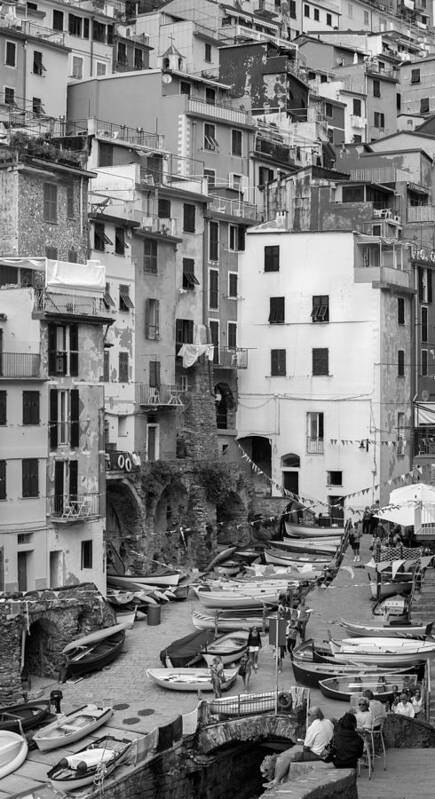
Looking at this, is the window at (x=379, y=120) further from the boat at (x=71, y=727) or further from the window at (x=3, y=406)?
the boat at (x=71, y=727)

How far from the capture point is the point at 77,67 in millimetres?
93562

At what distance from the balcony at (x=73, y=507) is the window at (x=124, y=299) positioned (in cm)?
1449

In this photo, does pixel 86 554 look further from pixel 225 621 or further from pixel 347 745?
pixel 347 745

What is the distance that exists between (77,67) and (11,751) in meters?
61.1

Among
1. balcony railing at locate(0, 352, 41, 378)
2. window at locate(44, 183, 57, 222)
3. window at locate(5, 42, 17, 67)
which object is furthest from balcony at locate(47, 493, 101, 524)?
window at locate(5, 42, 17, 67)

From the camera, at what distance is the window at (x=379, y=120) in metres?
113

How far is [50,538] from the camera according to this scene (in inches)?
2223

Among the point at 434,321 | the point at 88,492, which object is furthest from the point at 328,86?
the point at 88,492

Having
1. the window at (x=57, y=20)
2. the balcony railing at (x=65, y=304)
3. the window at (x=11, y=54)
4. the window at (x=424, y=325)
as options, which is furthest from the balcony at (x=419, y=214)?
the balcony railing at (x=65, y=304)

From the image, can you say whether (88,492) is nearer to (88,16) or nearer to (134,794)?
(134,794)

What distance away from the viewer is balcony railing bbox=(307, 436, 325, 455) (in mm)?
80562

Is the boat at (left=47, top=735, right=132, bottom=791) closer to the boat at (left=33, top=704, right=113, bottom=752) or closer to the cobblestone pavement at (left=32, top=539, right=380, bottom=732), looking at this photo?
the boat at (left=33, top=704, right=113, bottom=752)

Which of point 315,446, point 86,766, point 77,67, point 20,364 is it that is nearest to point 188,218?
point 315,446

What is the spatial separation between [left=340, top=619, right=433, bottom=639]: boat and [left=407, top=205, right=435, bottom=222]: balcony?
4305 centimetres
